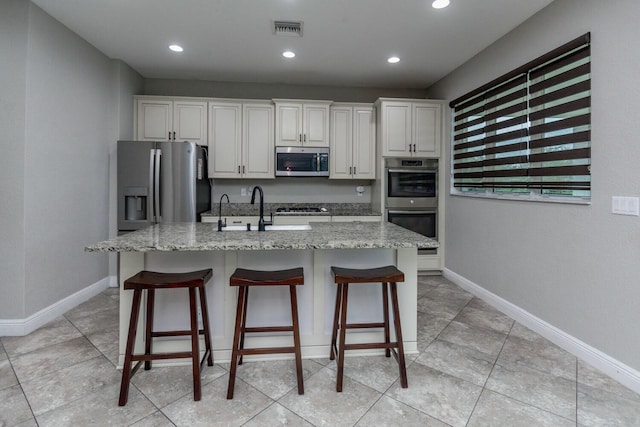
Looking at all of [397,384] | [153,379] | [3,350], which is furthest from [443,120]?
[3,350]

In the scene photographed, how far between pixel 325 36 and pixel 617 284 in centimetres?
305

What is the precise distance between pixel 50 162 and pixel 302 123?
106 inches

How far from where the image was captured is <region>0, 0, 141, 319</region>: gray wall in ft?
8.84

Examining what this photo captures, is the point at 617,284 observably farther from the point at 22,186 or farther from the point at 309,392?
the point at 22,186

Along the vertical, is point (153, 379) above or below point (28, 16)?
below

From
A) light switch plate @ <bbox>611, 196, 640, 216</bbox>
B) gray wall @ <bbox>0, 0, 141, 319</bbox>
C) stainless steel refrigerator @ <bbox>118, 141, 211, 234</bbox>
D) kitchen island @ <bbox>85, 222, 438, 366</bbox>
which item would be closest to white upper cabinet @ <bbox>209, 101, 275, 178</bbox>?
stainless steel refrigerator @ <bbox>118, 141, 211, 234</bbox>

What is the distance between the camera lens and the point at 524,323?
297 centimetres

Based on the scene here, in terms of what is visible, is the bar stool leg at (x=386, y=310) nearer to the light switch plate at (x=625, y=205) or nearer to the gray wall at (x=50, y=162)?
the light switch plate at (x=625, y=205)

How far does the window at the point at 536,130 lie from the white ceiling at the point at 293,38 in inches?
20.9

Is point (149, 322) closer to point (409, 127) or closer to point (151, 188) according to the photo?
point (151, 188)

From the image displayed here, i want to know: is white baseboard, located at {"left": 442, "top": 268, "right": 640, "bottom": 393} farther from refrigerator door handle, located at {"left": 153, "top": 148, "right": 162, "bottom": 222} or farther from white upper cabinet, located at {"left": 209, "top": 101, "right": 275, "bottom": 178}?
refrigerator door handle, located at {"left": 153, "top": 148, "right": 162, "bottom": 222}

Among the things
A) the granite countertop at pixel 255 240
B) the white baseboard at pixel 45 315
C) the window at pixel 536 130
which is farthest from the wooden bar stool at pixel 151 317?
the window at pixel 536 130

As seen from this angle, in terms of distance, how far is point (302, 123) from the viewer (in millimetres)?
4492

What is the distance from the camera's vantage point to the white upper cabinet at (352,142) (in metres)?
4.61
